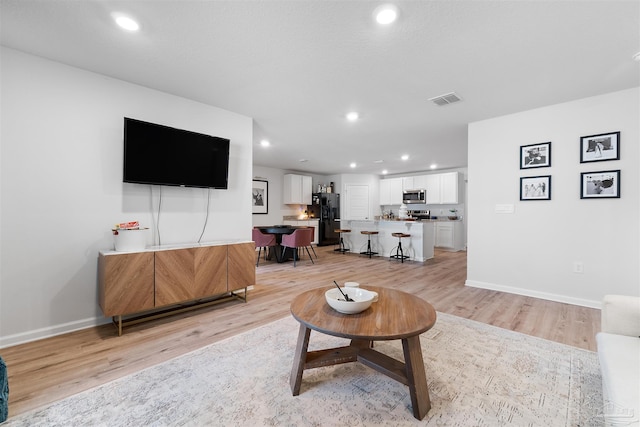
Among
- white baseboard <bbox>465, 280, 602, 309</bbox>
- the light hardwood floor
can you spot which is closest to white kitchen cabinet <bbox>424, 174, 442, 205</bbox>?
the light hardwood floor

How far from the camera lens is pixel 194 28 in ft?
6.70

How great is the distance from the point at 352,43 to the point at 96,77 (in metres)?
2.58

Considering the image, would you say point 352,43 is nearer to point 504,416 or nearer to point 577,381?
point 504,416

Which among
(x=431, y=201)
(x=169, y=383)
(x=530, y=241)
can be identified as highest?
(x=431, y=201)

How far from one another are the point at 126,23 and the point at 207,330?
263cm

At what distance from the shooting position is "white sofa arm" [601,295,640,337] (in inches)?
62.0

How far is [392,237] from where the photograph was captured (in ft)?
22.4

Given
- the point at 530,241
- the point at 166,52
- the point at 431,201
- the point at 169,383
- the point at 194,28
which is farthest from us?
the point at 431,201

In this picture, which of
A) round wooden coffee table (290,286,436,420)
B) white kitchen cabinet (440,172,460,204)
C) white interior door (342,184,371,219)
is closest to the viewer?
round wooden coffee table (290,286,436,420)

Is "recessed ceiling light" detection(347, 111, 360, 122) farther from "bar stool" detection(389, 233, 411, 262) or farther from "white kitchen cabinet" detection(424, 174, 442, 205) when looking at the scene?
"white kitchen cabinet" detection(424, 174, 442, 205)

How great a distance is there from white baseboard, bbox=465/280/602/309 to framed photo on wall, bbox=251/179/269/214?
568 centimetres

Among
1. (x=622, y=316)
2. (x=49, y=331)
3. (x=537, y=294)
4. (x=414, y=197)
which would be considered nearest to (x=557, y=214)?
(x=537, y=294)

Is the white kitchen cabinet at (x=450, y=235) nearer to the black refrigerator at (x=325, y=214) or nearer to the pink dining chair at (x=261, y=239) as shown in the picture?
the black refrigerator at (x=325, y=214)

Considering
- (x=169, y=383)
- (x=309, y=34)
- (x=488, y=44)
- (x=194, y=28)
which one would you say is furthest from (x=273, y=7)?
(x=169, y=383)
